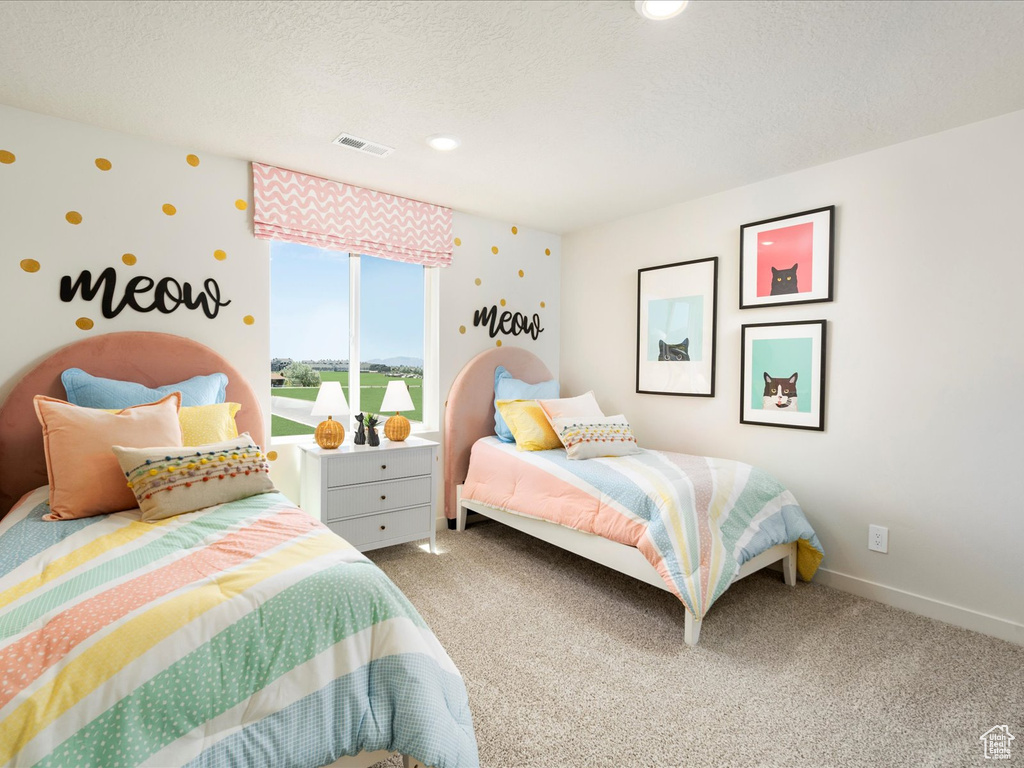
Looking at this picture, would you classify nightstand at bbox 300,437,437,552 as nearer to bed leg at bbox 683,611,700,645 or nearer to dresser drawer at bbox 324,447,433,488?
dresser drawer at bbox 324,447,433,488

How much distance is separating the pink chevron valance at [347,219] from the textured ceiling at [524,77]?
20cm

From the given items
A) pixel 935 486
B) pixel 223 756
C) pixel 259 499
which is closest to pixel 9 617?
pixel 223 756

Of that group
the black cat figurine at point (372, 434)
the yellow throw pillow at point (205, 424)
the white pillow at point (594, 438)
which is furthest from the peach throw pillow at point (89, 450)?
the white pillow at point (594, 438)

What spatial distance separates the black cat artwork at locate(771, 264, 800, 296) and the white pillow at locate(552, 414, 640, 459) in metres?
1.21

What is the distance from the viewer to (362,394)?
350 centimetres

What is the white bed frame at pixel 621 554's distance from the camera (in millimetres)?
2325

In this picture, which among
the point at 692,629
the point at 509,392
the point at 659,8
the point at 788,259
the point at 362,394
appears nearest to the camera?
the point at 659,8

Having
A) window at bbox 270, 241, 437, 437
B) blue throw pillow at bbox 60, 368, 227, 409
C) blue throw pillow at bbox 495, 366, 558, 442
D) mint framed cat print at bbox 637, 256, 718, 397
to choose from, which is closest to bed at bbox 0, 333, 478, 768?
blue throw pillow at bbox 60, 368, 227, 409

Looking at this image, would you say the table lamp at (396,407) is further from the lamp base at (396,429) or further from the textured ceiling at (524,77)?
the textured ceiling at (524,77)

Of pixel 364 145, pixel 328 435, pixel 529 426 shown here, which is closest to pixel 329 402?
pixel 328 435

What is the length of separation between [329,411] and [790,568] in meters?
2.77

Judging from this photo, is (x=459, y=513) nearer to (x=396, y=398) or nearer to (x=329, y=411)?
(x=396, y=398)

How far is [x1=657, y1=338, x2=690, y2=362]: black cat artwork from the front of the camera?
137 inches

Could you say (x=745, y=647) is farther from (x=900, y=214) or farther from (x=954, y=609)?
(x=900, y=214)
